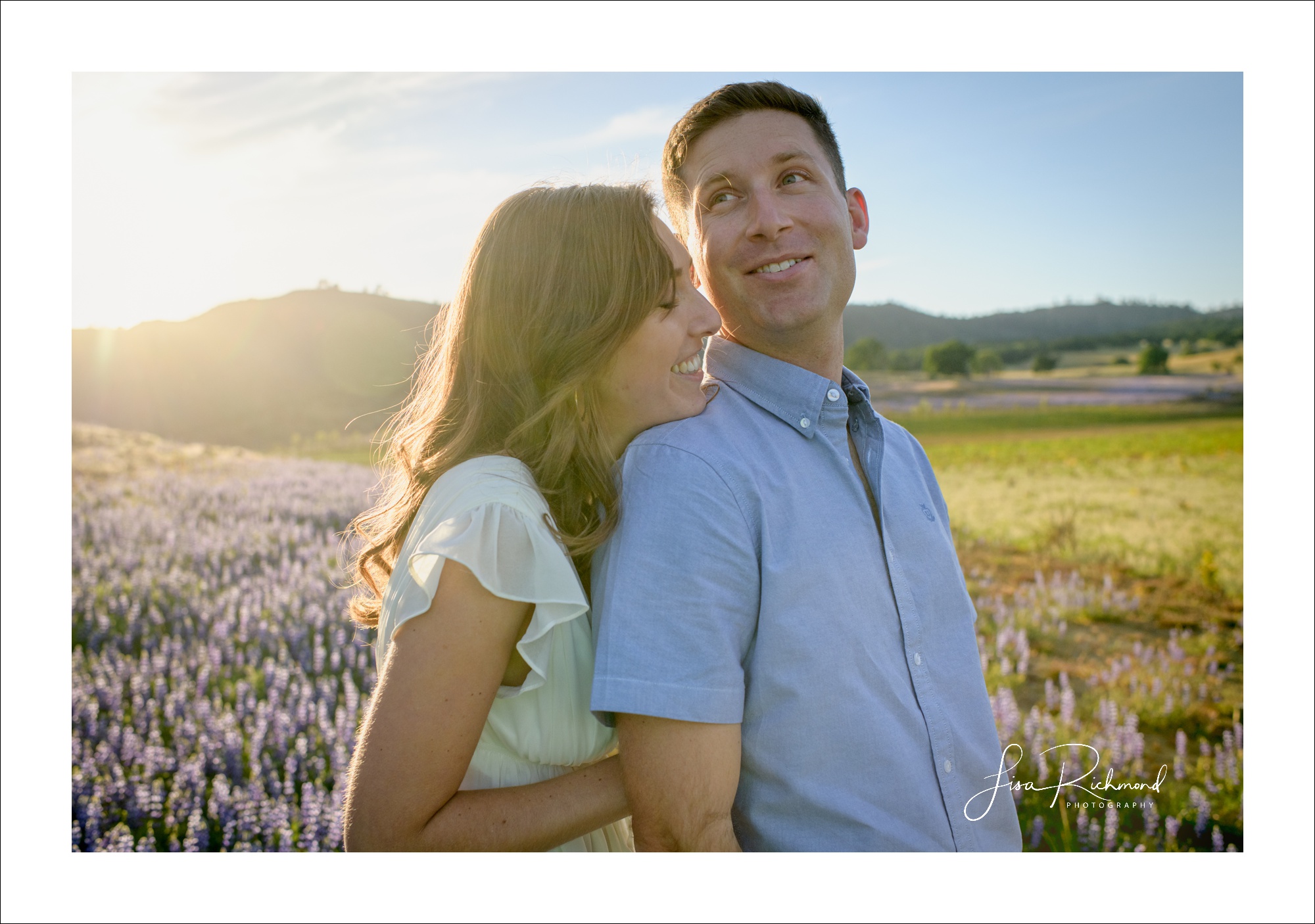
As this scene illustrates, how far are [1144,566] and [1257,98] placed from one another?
4423 mm

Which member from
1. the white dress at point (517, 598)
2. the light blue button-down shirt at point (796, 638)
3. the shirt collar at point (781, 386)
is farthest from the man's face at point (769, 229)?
the white dress at point (517, 598)

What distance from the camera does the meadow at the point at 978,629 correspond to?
3375mm

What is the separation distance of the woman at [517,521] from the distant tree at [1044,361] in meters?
7.05

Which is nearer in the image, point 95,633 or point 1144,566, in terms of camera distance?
point 95,633

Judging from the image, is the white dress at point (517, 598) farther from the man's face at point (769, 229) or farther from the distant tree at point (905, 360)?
the distant tree at point (905, 360)

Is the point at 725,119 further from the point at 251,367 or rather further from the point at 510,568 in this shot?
the point at 251,367

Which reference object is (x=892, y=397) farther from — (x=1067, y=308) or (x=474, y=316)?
(x=474, y=316)

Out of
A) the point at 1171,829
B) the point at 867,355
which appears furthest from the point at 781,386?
the point at 867,355

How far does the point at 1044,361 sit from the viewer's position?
26.8 ft

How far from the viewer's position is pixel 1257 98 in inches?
111

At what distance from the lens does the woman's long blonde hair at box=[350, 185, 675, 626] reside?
1891mm

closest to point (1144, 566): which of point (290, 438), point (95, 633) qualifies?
point (95, 633)

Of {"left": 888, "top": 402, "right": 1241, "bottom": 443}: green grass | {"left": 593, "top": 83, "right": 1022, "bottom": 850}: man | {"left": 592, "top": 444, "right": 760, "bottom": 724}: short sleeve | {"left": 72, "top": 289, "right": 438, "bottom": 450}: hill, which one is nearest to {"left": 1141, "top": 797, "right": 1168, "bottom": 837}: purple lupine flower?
{"left": 593, "top": 83, "right": 1022, "bottom": 850}: man

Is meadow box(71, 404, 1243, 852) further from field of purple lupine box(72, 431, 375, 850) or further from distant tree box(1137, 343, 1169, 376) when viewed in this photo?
distant tree box(1137, 343, 1169, 376)
